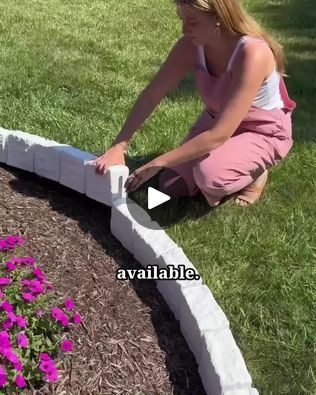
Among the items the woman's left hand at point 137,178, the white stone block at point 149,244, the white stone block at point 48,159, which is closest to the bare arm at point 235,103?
the woman's left hand at point 137,178

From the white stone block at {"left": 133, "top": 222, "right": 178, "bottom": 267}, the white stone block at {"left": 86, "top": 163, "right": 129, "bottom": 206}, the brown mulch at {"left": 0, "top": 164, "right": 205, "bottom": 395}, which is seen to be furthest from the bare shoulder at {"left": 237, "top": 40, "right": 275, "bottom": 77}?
the brown mulch at {"left": 0, "top": 164, "right": 205, "bottom": 395}

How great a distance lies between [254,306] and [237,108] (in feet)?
2.89

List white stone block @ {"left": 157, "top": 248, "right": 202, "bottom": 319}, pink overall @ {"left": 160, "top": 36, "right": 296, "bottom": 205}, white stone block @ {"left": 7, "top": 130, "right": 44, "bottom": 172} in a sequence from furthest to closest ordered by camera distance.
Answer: white stone block @ {"left": 7, "top": 130, "right": 44, "bottom": 172}
pink overall @ {"left": 160, "top": 36, "right": 296, "bottom": 205}
white stone block @ {"left": 157, "top": 248, "right": 202, "bottom": 319}

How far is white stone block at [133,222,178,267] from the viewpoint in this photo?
2916mm

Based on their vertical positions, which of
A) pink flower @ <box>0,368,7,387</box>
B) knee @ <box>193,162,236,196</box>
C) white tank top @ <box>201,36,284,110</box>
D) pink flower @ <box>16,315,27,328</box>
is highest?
white tank top @ <box>201,36,284,110</box>

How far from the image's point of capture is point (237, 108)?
312 centimetres

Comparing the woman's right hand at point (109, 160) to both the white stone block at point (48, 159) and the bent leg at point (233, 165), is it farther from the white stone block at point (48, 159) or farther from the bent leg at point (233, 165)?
the bent leg at point (233, 165)

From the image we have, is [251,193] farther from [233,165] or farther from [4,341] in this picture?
[4,341]

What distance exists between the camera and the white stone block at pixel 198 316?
249 cm

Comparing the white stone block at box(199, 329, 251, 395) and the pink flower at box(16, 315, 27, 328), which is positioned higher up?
the pink flower at box(16, 315, 27, 328)

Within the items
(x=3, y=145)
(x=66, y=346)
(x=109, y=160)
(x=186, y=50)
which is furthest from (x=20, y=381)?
(x=186, y=50)

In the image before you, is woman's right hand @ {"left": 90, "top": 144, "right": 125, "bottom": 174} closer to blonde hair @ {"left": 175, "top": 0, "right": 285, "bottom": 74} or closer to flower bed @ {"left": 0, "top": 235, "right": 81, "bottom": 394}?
flower bed @ {"left": 0, "top": 235, "right": 81, "bottom": 394}

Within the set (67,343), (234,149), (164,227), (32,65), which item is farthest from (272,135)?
(32,65)

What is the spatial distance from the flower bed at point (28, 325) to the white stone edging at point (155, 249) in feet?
1.41
